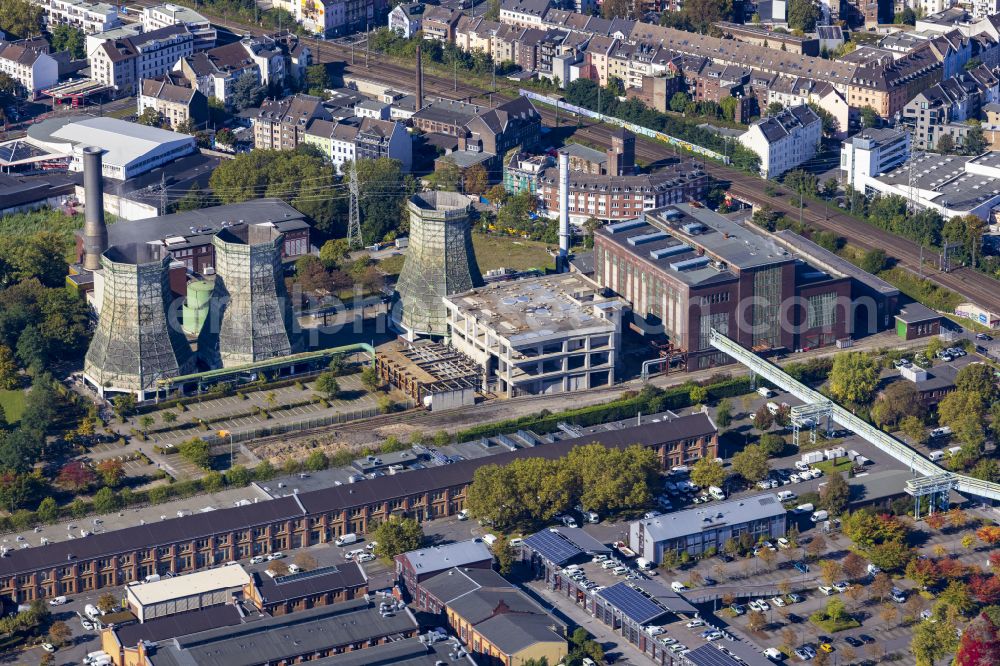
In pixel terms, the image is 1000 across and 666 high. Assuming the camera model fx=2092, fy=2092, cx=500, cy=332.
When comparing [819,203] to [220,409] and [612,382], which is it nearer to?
[612,382]

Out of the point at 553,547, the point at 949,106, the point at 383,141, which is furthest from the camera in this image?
the point at 949,106

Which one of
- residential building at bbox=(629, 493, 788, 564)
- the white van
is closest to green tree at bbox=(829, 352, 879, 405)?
residential building at bbox=(629, 493, 788, 564)

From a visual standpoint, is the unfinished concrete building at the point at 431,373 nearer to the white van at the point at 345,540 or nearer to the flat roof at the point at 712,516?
the white van at the point at 345,540

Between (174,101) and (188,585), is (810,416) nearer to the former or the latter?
(188,585)

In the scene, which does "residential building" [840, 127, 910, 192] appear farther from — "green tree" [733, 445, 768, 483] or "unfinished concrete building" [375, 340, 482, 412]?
"green tree" [733, 445, 768, 483]

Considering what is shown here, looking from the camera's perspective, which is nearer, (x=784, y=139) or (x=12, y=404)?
(x=12, y=404)

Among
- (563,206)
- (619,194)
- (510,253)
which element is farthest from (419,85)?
(563,206)

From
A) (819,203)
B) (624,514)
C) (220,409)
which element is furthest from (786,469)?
(819,203)
